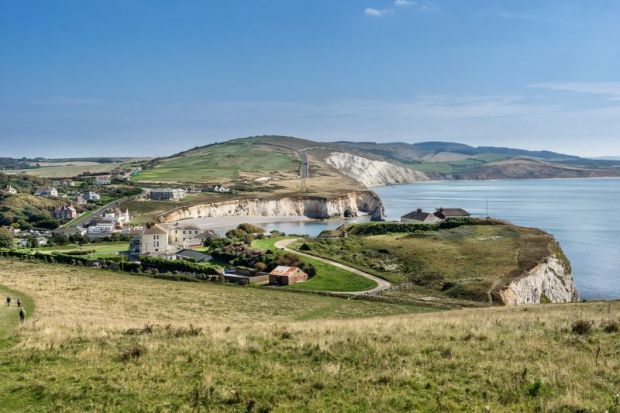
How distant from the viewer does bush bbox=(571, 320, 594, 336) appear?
13953mm

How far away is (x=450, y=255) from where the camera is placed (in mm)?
52156

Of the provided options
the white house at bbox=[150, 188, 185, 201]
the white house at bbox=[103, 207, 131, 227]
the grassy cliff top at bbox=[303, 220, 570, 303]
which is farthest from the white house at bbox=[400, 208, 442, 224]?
the white house at bbox=[150, 188, 185, 201]

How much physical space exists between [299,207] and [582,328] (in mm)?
127807

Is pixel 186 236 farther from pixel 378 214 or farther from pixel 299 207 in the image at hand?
pixel 299 207

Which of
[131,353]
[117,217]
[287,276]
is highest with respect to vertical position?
[131,353]

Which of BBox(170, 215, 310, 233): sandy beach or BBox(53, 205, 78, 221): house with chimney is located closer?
BBox(53, 205, 78, 221): house with chimney

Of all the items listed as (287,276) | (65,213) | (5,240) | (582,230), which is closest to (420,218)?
(582,230)

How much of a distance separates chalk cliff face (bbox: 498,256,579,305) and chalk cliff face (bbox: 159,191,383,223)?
269 feet

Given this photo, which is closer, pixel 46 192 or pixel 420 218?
pixel 420 218

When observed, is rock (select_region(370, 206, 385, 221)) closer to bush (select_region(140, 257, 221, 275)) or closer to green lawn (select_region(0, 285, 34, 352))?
bush (select_region(140, 257, 221, 275))

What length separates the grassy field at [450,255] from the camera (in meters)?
42.4

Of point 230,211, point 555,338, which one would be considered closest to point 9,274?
point 555,338

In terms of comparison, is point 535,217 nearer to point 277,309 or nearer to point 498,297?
point 498,297

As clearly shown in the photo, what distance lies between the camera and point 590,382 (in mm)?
9609
